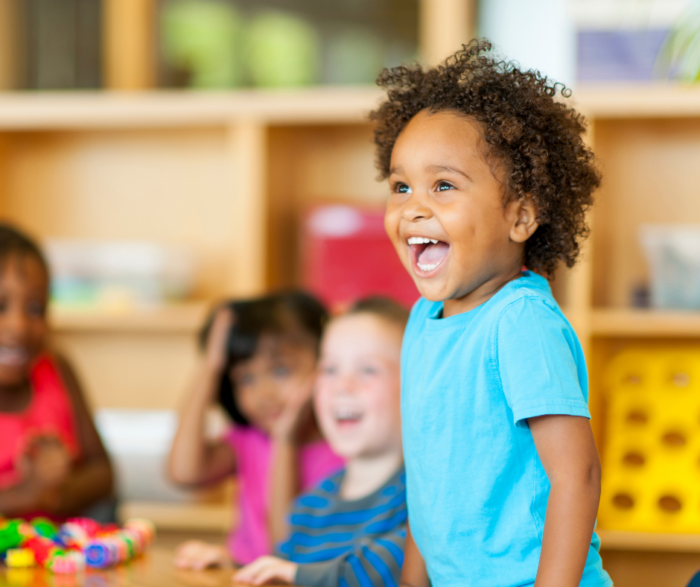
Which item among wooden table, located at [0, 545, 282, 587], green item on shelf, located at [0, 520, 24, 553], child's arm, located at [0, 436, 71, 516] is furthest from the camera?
child's arm, located at [0, 436, 71, 516]

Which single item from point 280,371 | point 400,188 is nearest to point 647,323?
point 280,371

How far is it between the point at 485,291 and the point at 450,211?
86 mm

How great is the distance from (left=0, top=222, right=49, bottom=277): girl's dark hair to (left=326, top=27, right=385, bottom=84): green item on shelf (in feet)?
3.39

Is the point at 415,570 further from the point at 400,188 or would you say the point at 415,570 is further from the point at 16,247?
the point at 16,247

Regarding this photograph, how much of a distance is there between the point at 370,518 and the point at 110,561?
0.31 meters

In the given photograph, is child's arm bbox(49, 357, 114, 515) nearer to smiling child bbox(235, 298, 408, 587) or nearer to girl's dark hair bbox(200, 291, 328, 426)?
girl's dark hair bbox(200, 291, 328, 426)

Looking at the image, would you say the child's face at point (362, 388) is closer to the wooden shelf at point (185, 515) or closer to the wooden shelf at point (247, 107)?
the wooden shelf at point (247, 107)

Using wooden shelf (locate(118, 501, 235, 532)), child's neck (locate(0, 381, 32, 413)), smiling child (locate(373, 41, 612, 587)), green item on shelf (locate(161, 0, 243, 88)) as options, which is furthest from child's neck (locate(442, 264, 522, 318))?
green item on shelf (locate(161, 0, 243, 88))

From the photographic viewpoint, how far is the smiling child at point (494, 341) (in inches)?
24.7

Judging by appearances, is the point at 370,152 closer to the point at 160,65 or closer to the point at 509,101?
the point at 160,65

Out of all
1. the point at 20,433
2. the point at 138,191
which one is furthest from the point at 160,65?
the point at 20,433

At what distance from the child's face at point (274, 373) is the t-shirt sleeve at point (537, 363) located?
2.60ft

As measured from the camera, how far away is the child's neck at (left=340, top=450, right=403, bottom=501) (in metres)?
1.07

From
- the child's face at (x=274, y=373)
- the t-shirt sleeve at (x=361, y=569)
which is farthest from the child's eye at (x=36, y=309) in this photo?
the t-shirt sleeve at (x=361, y=569)
